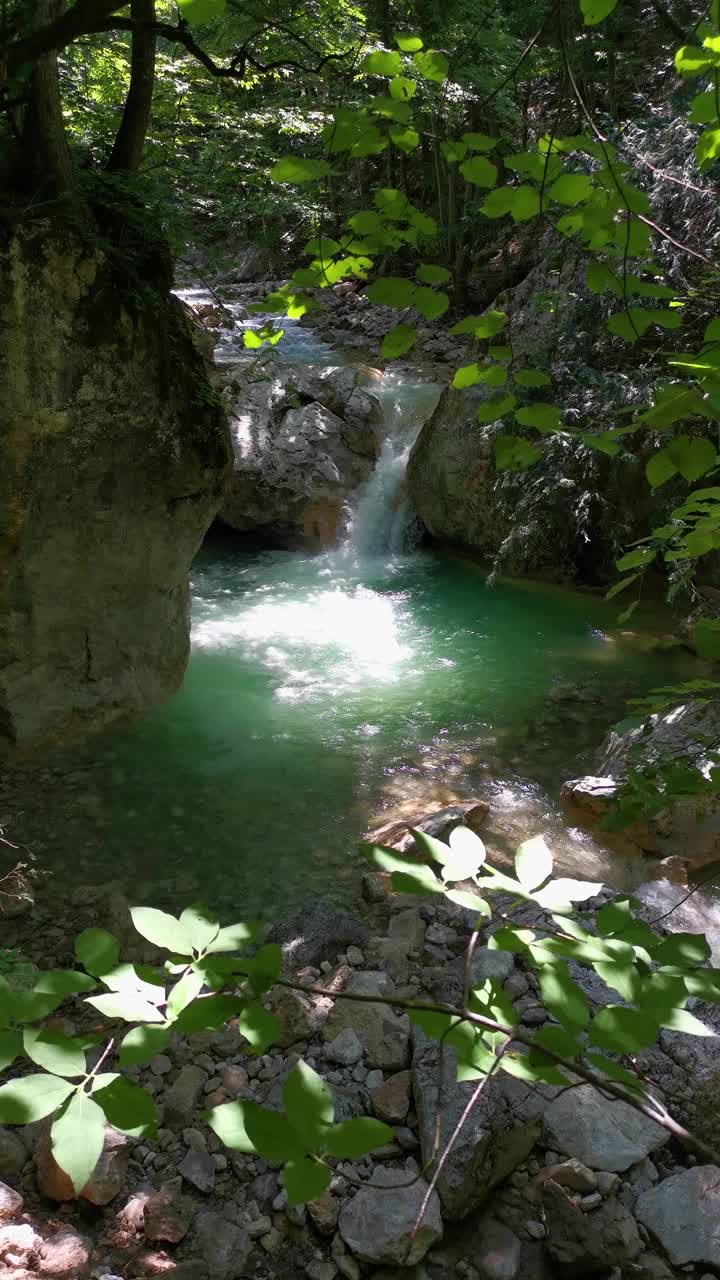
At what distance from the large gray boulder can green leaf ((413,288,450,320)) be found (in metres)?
1.78

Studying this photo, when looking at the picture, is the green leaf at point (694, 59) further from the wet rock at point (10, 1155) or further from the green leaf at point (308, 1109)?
the wet rock at point (10, 1155)

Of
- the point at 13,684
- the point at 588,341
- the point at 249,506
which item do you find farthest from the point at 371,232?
the point at 249,506

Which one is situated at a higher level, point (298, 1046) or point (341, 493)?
point (341, 493)

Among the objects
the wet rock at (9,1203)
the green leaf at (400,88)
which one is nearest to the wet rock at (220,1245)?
the wet rock at (9,1203)

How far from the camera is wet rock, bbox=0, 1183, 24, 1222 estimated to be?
1.98 m

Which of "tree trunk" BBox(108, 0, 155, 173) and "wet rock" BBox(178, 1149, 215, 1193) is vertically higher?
"tree trunk" BBox(108, 0, 155, 173)

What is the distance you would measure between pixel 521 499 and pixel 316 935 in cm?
561

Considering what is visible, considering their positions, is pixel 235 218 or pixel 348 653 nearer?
pixel 348 653

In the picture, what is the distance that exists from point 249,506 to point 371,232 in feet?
28.9

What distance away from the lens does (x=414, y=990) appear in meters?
2.91

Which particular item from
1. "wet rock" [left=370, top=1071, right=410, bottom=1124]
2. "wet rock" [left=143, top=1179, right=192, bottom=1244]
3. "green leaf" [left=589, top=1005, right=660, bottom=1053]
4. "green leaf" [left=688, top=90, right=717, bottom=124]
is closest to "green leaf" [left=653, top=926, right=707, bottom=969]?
"green leaf" [left=589, top=1005, right=660, bottom=1053]

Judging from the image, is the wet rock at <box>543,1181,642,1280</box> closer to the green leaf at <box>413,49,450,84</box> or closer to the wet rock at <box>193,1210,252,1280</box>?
the wet rock at <box>193,1210,252,1280</box>

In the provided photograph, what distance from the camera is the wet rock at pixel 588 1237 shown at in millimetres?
1899

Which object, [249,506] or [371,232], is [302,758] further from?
[249,506]
